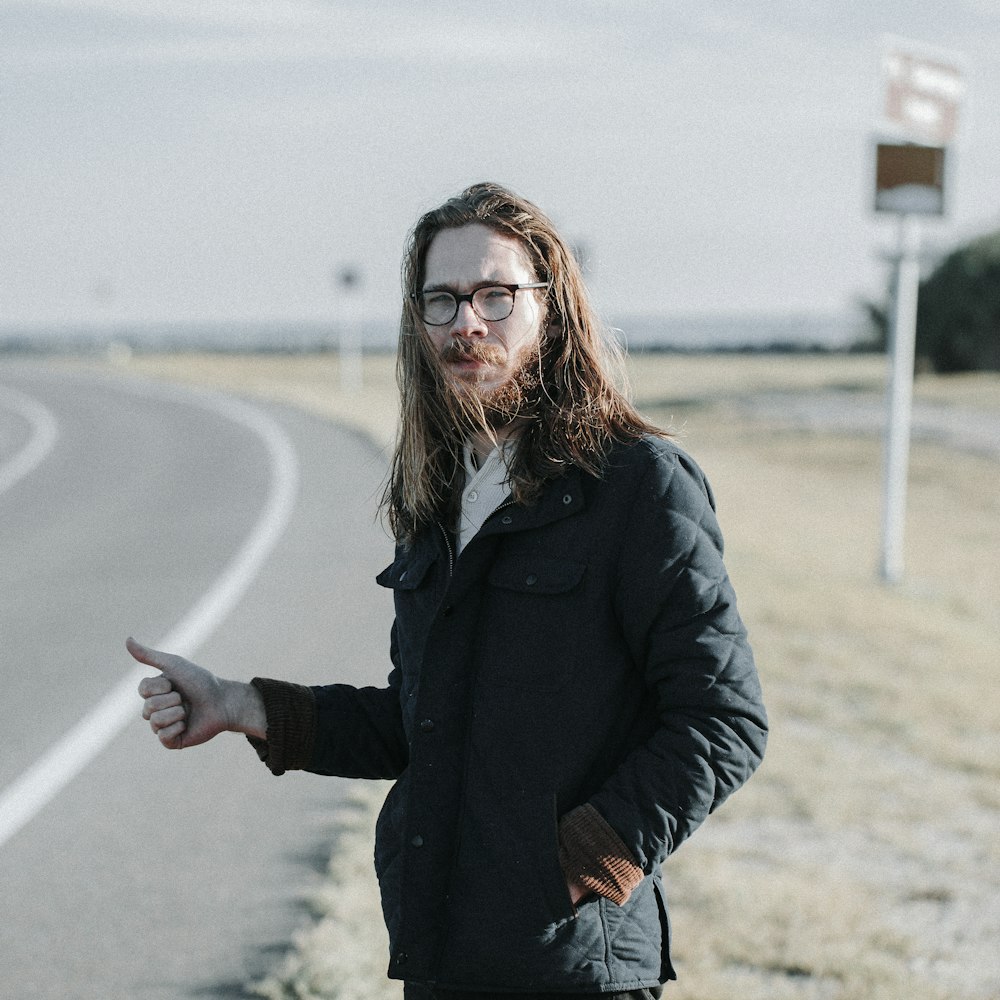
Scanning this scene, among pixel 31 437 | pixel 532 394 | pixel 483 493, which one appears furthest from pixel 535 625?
pixel 31 437

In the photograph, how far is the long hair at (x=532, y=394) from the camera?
6.39 ft

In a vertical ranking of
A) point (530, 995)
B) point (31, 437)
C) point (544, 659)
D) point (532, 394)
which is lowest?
point (31, 437)

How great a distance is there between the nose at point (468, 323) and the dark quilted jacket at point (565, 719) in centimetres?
28

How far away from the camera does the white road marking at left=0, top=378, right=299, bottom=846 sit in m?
4.83

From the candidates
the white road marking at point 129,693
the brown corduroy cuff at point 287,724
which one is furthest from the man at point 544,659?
the white road marking at point 129,693

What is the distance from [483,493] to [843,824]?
3.04 metres

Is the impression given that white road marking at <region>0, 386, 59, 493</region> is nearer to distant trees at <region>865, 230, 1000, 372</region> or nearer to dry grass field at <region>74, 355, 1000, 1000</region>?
dry grass field at <region>74, 355, 1000, 1000</region>

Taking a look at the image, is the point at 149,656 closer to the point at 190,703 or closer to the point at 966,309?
the point at 190,703

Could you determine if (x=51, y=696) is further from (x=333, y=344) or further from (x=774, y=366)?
(x=333, y=344)

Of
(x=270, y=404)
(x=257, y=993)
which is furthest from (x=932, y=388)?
(x=257, y=993)

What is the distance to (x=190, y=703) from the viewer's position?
2.21 m

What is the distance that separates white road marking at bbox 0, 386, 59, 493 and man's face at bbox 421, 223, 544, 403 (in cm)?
1412

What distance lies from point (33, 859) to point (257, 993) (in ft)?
4.54

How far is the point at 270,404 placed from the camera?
28812 mm
